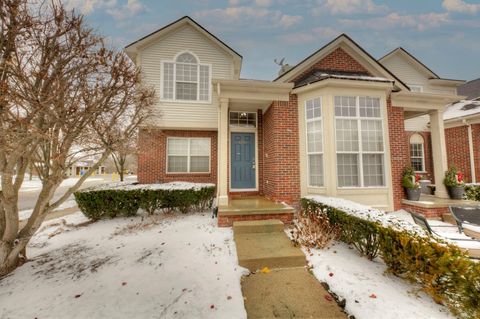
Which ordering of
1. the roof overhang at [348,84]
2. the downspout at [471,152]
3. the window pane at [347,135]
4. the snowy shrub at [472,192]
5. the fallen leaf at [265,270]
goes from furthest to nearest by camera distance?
the downspout at [471,152]
the snowy shrub at [472,192]
the window pane at [347,135]
the roof overhang at [348,84]
the fallen leaf at [265,270]

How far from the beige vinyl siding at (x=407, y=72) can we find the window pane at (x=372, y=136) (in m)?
7.73

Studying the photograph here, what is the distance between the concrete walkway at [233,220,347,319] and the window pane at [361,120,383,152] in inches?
167

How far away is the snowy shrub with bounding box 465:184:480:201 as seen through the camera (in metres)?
7.29

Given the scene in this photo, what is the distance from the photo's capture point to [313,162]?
20.7ft

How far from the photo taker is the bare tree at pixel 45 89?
2656 mm

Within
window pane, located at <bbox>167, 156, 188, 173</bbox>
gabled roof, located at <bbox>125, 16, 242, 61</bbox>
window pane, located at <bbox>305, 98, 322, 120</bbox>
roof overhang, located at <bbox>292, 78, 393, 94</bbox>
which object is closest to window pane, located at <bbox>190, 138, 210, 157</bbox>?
window pane, located at <bbox>167, 156, 188, 173</bbox>

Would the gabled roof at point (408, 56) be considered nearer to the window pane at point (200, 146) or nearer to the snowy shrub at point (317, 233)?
the window pane at point (200, 146)

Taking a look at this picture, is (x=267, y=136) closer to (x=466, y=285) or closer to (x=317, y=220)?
(x=317, y=220)

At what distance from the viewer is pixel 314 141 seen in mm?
6281

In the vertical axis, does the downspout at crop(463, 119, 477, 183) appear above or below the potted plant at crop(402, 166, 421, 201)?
above

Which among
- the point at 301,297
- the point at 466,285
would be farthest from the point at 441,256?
the point at 301,297

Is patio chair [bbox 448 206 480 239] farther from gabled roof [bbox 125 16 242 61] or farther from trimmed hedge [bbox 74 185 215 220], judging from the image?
gabled roof [bbox 125 16 242 61]

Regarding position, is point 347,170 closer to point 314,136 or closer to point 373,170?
point 373,170

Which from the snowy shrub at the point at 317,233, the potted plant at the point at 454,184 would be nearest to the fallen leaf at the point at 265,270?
the snowy shrub at the point at 317,233
